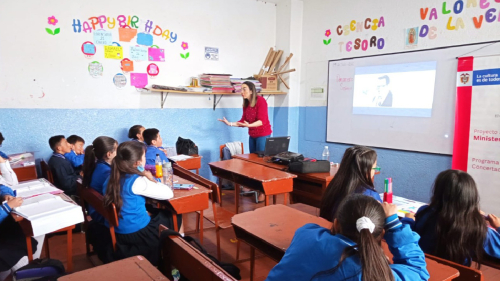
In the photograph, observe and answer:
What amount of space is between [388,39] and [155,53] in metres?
3.00

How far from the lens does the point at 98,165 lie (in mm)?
2484

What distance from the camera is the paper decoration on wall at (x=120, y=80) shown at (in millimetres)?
4137

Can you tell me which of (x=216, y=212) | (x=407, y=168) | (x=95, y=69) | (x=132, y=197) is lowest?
(x=216, y=212)

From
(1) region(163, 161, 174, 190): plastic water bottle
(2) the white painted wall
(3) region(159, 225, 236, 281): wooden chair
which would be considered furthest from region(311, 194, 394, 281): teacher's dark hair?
(2) the white painted wall

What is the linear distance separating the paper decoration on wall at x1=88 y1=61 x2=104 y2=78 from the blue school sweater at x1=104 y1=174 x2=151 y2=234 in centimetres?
223

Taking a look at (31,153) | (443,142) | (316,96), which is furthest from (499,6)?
(31,153)

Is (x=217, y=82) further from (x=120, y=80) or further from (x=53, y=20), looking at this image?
(x=53, y=20)

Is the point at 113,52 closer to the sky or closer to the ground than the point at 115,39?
closer to the ground

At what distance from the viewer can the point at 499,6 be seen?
3.32 meters

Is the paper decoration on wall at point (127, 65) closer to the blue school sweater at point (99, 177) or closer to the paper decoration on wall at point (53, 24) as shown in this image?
the paper decoration on wall at point (53, 24)

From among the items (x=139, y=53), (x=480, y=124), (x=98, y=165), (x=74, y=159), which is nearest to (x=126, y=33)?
(x=139, y=53)

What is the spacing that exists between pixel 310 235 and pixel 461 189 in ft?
2.92

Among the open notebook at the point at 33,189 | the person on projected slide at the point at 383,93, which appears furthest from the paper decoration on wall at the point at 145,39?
the person on projected slide at the point at 383,93

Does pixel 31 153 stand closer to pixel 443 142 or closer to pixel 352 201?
pixel 352 201
